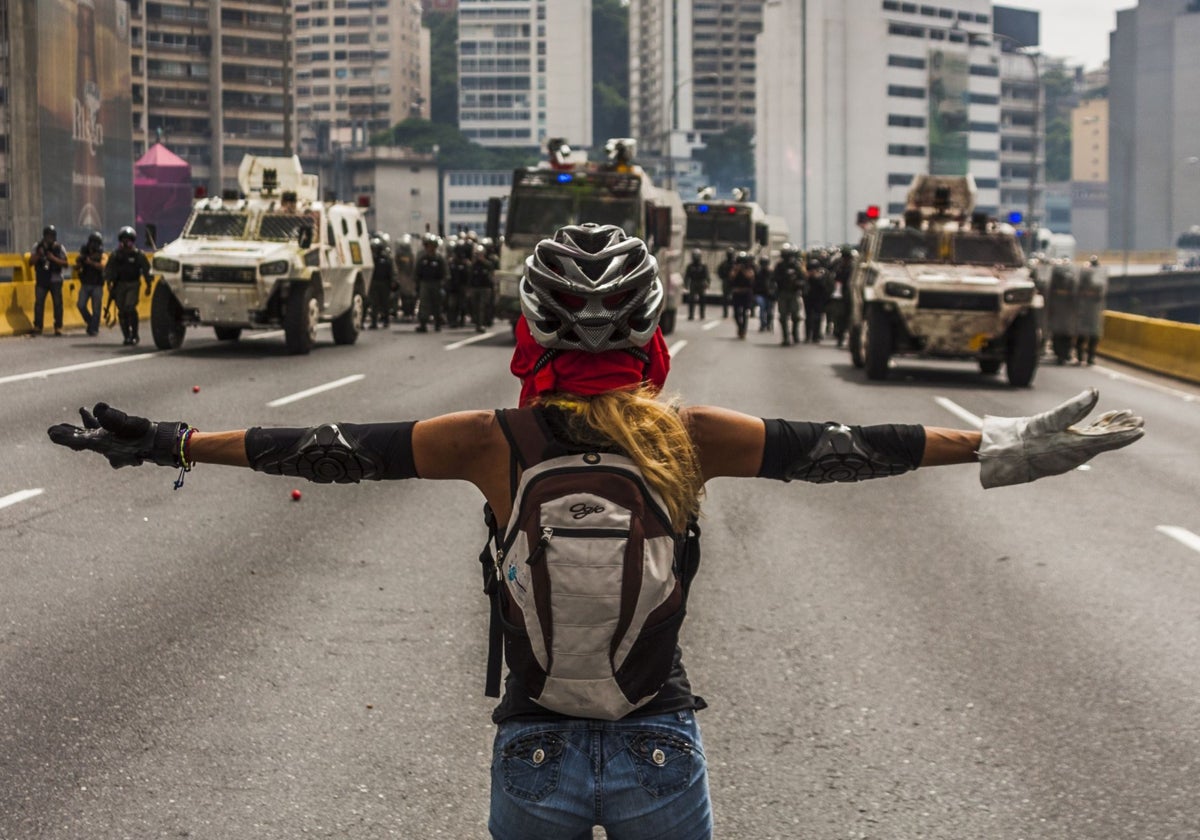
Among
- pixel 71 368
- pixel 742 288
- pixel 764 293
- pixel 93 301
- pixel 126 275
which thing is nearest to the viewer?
pixel 71 368

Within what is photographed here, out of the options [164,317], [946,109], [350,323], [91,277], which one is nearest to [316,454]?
[164,317]

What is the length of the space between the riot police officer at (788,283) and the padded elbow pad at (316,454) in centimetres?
2775

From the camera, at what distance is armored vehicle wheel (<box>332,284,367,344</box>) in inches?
1099

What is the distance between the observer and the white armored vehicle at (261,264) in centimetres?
2402

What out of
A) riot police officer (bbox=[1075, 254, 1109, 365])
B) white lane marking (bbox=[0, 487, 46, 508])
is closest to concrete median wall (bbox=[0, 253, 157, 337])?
riot police officer (bbox=[1075, 254, 1109, 365])

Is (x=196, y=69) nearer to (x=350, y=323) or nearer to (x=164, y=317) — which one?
(x=350, y=323)

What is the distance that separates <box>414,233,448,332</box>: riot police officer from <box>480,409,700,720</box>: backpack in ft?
99.6

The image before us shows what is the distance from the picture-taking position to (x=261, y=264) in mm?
23938

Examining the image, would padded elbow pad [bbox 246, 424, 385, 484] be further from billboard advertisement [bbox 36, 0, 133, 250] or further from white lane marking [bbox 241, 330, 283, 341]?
billboard advertisement [bbox 36, 0, 133, 250]

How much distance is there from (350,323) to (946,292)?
10.3m

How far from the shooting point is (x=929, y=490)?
13.0m

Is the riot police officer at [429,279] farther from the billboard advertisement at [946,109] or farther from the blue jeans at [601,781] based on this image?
the billboard advertisement at [946,109]

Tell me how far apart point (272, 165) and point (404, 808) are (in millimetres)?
23066

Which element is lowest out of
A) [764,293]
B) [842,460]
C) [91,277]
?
[764,293]
